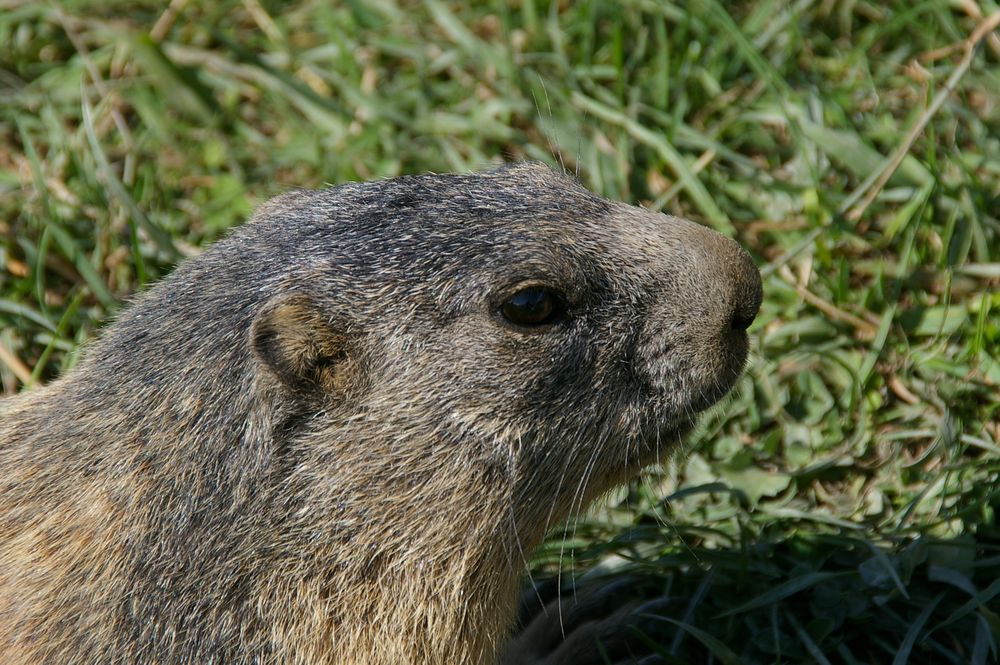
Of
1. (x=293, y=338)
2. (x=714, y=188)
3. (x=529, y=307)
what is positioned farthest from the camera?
(x=714, y=188)

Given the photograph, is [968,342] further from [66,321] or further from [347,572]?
[66,321]

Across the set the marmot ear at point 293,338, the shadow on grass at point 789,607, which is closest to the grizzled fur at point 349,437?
the marmot ear at point 293,338

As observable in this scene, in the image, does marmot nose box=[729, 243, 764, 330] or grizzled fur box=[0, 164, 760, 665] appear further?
marmot nose box=[729, 243, 764, 330]

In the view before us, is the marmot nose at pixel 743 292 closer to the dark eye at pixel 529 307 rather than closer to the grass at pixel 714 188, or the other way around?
the dark eye at pixel 529 307

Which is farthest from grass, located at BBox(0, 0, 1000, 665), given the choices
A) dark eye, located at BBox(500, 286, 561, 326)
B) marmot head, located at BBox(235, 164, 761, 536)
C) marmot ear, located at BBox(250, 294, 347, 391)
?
marmot ear, located at BBox(250, 294, 347, 391)

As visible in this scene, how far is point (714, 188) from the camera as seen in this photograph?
6.05 metres

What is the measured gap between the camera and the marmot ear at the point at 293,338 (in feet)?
11.0

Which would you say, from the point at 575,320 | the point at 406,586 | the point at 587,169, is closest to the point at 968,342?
the point at 587,169

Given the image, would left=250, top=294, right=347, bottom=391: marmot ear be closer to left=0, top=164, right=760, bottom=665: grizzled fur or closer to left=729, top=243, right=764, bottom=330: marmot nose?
left=0, top=164, right=760, bottom=665: grizzled fur

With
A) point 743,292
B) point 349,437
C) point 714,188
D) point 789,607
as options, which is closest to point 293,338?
point 349,437

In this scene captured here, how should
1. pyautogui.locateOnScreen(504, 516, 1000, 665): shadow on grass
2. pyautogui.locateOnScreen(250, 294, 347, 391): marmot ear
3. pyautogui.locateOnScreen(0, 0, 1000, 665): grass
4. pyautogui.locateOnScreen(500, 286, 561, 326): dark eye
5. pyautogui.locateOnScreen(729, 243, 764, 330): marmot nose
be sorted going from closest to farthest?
pyautogui.locateOnScreen(250, 294, 347, 391): marmot ear
pyautogui.locateOnScreen(500, 286, 561, 326): dark eye
pyautogui.locateOnScreen(729, 243, 764, 330): marmot nose
pyautogui.locateOnScreen(504, 516, 1000, 665): shadow on grass
pyautogui.locateOnScreen(0, 0, 1000, 665): grass

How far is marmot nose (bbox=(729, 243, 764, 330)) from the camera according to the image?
11.7ft

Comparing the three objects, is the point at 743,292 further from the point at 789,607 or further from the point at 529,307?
the point at 789,607

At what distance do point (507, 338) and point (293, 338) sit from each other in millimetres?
610
